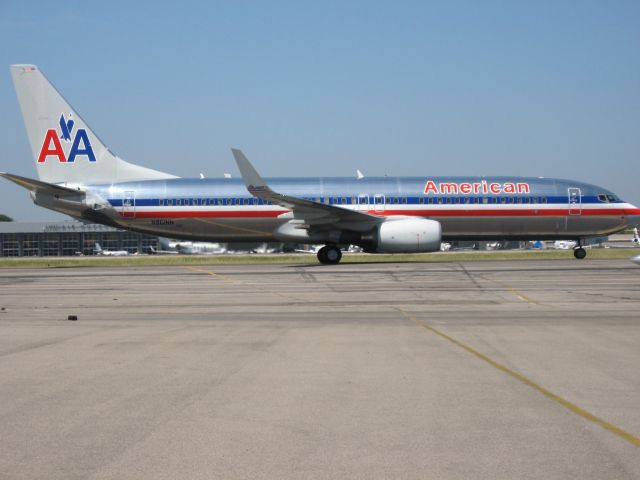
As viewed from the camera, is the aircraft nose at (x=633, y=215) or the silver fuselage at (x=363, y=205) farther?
the aircraft nose at (x=633, y=215)

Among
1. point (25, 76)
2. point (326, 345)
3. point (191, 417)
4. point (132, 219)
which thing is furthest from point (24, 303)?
point (25, 76)

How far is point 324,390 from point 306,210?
26304 millimetres

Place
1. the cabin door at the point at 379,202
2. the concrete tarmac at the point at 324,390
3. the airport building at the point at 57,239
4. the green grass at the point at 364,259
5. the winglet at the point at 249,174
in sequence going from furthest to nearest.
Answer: the airport building at the point at 57,239, the green grass at the point at 364,259, the cabin door at the point at 379,202, the winglet at the point at 249,174, the concrete tarmac at the point at 324,390

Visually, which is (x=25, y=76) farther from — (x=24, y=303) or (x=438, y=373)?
(x=438, y=373)

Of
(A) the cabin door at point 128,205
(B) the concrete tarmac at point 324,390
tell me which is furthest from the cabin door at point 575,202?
(A) the cabin door at point 128,205

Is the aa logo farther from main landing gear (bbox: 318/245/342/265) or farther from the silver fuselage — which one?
main landing gear (bbox: 318/245/342/265)

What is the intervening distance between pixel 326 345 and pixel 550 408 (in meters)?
4.70

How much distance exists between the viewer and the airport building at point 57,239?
3883 inches

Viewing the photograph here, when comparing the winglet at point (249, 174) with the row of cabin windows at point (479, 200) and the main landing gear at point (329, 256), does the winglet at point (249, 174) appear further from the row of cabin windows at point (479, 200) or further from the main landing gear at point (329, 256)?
the row of cabin windows at point (479, 200)

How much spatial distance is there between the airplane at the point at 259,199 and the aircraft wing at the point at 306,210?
2.18ft

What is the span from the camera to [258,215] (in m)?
36.2

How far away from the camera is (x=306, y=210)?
3409 centimetres

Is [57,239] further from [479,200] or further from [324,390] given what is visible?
[324,390]

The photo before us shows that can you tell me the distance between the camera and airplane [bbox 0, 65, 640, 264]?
36.3m
